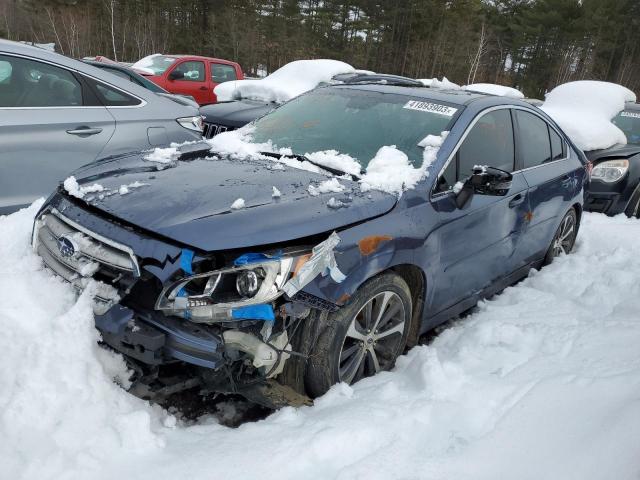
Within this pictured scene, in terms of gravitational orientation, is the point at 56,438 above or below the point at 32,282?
below

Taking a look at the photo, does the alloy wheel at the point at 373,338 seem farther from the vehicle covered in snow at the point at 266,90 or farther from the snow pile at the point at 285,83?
the snow pile at the point at 285,83

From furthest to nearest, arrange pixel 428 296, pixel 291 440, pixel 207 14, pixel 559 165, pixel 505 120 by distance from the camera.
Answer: pixel 207 14 < pixel 559 165 < pixel 505 120 < pixel 428 296 < pixel 291 440

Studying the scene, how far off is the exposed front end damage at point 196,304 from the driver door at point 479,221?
0.98 m

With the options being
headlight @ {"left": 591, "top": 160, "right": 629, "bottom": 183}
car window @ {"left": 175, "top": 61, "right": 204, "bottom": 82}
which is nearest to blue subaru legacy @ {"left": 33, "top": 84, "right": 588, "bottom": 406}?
headlight @ {"left": 591, "top": 160, "right": 629, "bottom": 183}

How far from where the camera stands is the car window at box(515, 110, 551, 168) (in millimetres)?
3932

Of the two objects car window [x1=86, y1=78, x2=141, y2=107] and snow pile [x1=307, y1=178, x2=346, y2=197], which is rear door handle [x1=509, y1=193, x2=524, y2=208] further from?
car window [x1=86, y1=78, x2=141, y2=107]

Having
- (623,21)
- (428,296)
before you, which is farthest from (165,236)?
→ (623,21)

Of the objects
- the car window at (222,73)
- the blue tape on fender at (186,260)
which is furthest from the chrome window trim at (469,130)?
the car window at (222,73)

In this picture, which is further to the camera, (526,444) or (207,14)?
(207,14)

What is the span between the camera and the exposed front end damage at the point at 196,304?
7.08 feet

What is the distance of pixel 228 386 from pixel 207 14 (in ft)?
128

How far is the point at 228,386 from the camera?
2330 millimetres

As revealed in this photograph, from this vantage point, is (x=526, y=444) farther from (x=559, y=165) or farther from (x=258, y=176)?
(x=559, y=165)

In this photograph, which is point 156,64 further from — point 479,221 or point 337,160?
point 479,221
